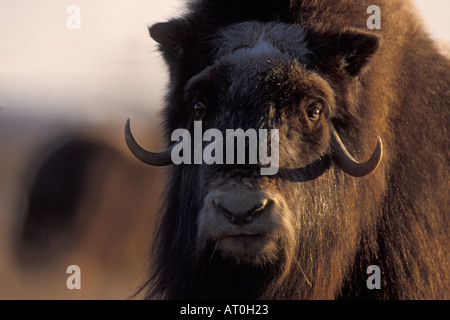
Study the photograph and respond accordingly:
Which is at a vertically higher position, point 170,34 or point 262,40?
point 170,34

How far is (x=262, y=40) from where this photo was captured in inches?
176

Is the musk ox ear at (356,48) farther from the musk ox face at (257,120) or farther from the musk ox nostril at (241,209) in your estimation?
the musk ox nostril at (241,209)

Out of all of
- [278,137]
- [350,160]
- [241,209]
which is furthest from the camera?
[350,160]

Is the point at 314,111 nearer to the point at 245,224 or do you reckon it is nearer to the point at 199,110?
the point at 199,110

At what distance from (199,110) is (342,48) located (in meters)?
0.98

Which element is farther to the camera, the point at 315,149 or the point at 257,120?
the point at 315,149

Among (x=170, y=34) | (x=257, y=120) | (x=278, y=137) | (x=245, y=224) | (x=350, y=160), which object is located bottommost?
(x=245, y=224)

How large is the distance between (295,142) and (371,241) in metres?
0.89

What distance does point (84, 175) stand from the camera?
14.6 meters

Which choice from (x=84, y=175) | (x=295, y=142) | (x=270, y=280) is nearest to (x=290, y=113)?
(x=295, y=142)

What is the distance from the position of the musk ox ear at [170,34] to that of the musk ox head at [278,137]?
0.02 m

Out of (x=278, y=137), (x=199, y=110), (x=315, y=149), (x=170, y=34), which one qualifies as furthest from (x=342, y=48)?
(x=170, y=34)
